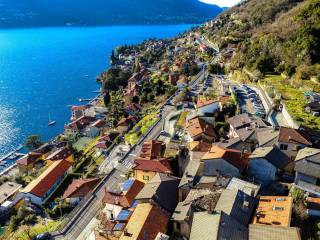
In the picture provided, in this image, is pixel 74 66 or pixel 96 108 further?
pixel 74 66

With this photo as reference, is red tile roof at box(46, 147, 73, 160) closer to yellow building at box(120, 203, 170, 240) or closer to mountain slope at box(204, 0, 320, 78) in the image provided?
yellow building at box(120, 203, 170, 240)

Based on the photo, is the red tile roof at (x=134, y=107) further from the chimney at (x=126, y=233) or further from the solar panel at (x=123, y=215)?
the chimney at (x=126, y=233)

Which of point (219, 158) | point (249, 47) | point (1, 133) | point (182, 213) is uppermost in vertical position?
point (249, 47)

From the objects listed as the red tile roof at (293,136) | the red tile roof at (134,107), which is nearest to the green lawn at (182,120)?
the red tile roof at (293,136)

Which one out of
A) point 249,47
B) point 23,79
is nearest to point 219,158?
point 249,47

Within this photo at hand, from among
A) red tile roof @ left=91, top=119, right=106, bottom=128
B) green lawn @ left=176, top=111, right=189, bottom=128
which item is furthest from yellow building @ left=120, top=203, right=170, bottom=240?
red tile roof @ left=91, top=119, right=106, bottom=128

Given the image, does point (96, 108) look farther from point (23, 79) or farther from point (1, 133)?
point (23, 79)
